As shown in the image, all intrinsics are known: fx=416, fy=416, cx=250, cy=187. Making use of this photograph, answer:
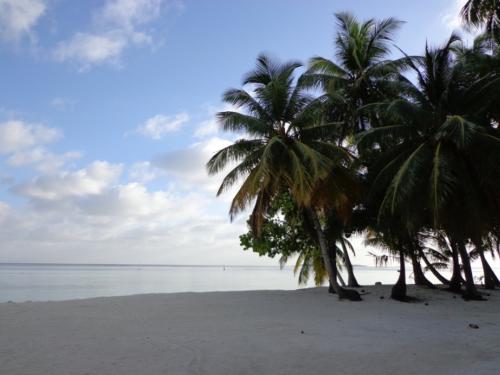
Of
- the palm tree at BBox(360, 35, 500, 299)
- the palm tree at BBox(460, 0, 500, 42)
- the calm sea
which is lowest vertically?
the calm sea

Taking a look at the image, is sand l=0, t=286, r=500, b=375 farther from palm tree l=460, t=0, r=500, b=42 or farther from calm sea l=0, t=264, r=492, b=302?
calm sea l=0, t=264, r=492, b=302

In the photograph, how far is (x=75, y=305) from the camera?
40.8ft

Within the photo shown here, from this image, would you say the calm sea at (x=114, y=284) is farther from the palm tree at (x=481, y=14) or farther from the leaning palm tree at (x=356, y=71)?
the palm tree at (x=481, y=14)

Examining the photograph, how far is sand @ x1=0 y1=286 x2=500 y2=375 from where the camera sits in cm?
590

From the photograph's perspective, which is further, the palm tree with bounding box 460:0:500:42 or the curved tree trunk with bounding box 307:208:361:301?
the curved tree trunk with bounding box 307:208:361:301

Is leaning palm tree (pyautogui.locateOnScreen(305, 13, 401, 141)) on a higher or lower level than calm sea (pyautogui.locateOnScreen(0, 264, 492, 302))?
higher

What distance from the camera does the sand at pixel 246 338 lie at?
5898mm

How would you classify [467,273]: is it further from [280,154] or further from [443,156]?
[280,154]

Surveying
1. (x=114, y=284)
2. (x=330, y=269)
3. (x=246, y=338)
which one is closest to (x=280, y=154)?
(x=330, y=269)

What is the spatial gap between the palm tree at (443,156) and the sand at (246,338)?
2.95 m

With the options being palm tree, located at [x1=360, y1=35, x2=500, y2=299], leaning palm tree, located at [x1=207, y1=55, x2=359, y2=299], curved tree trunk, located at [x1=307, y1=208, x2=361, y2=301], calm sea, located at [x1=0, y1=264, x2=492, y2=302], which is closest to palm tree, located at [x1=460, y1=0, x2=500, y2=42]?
palm tree, located at [x1=360, y1=35, x2=500, y2=299]

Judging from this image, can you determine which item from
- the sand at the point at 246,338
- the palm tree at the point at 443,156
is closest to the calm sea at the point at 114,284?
the sand at the point at 246,338

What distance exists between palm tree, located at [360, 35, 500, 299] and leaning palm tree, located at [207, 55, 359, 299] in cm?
160

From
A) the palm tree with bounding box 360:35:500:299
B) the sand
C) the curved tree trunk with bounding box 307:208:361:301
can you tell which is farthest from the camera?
the curved tree trunk with bounding box 307:208:361:301
